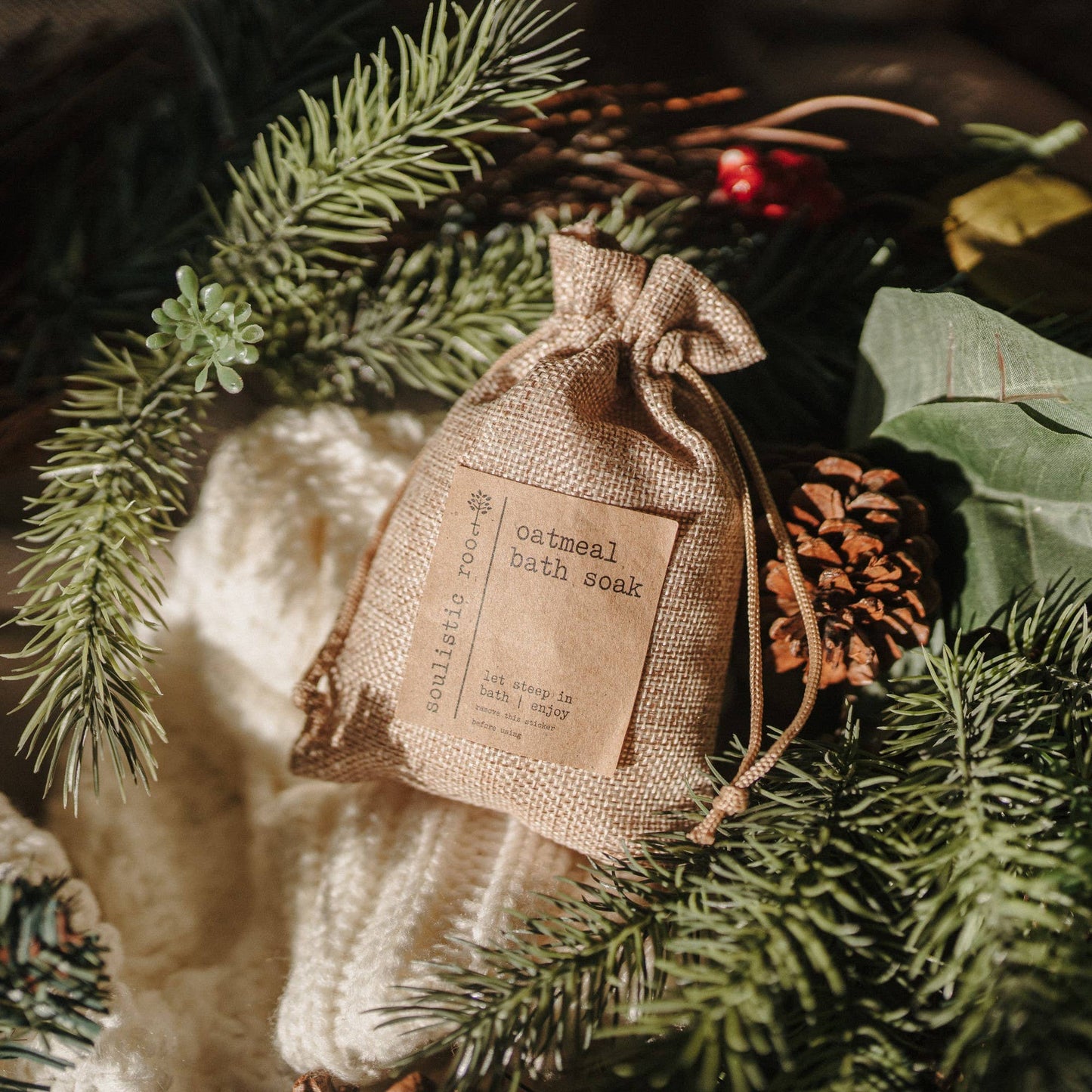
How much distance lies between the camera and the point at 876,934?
0.45 m

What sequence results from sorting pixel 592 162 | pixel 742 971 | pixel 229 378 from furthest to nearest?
pixel 592 162, pixel 229 378, pixel 742 971

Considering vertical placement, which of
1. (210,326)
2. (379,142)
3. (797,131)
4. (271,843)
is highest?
(797,131)

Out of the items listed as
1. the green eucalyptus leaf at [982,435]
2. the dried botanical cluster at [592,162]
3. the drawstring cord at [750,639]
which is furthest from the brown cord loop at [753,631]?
the dried botanical cluster at [592,162]

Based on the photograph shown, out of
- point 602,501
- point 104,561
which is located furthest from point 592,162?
point 104,561

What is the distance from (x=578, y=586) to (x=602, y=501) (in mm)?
64

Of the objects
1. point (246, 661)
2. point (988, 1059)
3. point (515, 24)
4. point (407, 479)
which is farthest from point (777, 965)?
point (515, 24)

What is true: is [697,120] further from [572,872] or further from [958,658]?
[572,872]

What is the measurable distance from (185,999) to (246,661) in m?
0.29

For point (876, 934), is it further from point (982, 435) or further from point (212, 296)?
point (212, 296)

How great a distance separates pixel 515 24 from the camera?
1.98 feet

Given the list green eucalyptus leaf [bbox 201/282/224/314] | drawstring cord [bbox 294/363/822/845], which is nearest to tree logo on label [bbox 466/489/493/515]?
drawstring cord [bbox 294/363/822/845]

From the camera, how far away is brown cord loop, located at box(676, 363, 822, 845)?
53 centimetres

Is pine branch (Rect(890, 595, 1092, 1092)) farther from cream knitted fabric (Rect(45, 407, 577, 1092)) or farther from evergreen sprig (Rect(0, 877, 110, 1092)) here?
evergreen sprig (Rect(0, 877, 110, 1092))

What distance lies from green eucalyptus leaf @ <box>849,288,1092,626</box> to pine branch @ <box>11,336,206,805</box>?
57cm
